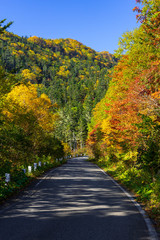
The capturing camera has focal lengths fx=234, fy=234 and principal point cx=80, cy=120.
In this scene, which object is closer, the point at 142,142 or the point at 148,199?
the point at 148,199

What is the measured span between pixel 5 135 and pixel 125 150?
969cm

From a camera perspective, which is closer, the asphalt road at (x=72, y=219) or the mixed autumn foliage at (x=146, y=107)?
the asphalt road at (x=72, y=219)

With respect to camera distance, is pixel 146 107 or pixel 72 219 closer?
pixel 72 219

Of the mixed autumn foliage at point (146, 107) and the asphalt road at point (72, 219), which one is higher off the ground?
the mixed autumn foliage at point (146, 107)

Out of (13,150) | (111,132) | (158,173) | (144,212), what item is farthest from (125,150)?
(144,212)

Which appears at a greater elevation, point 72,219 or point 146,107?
point 146,107

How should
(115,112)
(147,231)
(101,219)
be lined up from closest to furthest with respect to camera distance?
(147,231) → (101,219) → (115,112)

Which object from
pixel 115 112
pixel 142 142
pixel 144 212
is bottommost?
pixel 144 212

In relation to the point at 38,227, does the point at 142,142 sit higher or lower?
higher

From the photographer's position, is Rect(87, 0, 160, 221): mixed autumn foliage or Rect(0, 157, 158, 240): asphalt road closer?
Rect(0, 157, 158, 240): asphalt road

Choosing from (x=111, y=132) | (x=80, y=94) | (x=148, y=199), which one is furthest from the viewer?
(x=80, y=94)

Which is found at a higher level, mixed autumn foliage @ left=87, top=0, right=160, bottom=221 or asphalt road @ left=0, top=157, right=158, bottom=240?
mixed autumn foliage @ left=87, top=0, right=160, bottom=221

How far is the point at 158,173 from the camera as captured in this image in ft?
32.0

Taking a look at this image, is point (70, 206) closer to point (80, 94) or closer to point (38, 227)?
point (38, 227)
